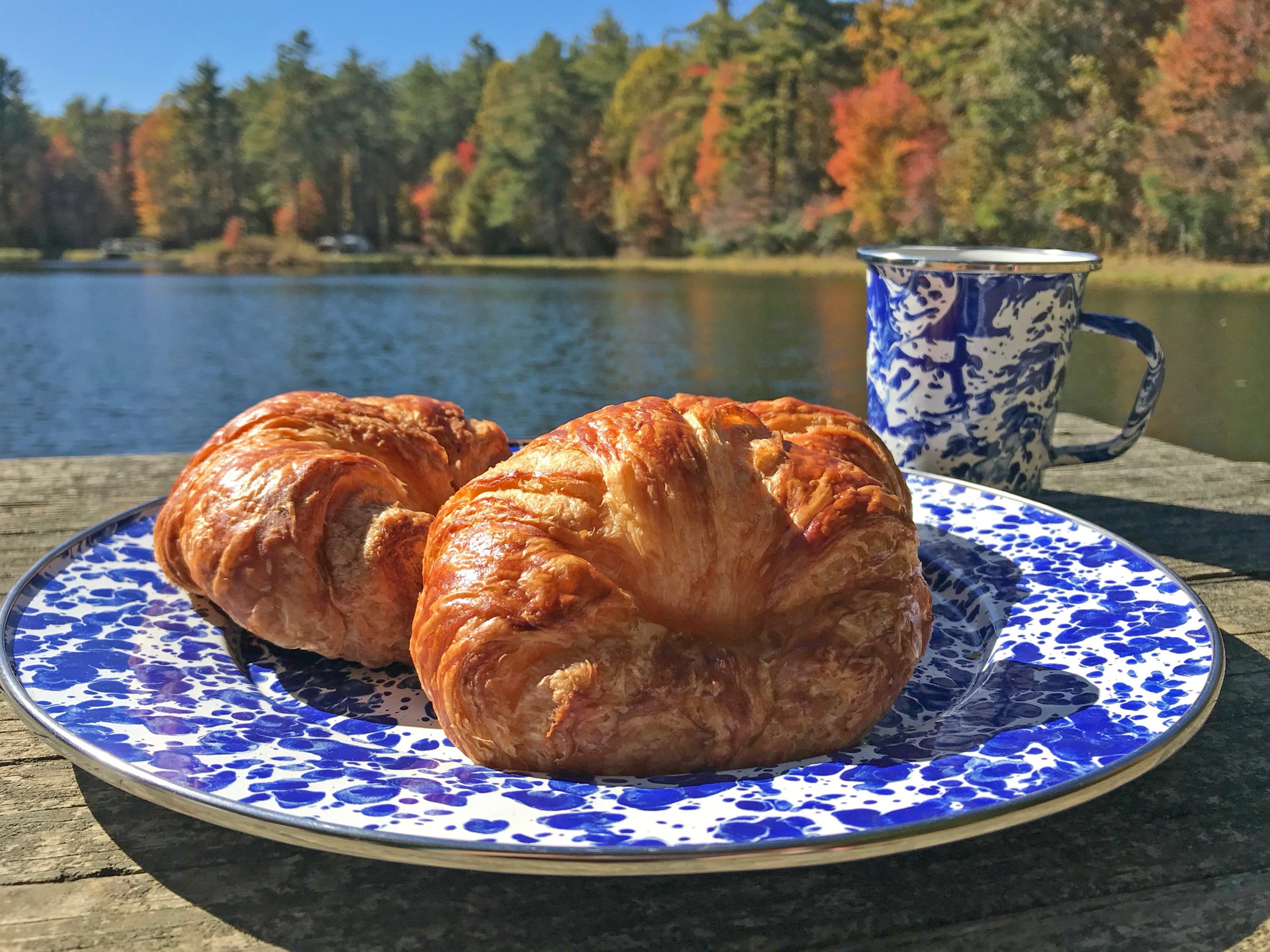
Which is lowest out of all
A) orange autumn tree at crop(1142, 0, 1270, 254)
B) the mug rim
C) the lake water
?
the lake water

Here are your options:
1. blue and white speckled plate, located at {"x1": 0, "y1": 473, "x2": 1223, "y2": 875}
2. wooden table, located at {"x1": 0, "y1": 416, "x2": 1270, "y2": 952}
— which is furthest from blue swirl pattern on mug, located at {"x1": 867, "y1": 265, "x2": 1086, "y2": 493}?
wooden table, located at {"x1": 0, "y1": 416, "x2": 1270, "y2": 952}

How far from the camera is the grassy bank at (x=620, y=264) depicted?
8766 millimetres

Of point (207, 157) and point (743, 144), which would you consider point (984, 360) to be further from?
point (207, 157)

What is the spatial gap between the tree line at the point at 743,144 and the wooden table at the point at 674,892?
184 cm

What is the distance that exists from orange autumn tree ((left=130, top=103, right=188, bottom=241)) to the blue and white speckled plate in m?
26.4

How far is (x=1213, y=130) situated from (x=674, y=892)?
11759 millimetres

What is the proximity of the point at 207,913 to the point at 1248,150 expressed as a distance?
11.3 meters

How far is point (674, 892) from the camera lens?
0.80 m

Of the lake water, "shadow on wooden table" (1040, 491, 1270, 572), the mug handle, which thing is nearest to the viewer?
"shadow on wooden table" (1040, 491, 1270, 572)

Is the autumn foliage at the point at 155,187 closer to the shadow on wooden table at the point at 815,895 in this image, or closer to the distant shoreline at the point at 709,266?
the distant shoreline at the point at 709,266

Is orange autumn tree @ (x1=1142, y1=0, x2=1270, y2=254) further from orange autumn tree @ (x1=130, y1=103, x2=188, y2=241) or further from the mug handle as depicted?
orange autumn tree @ (x1=130, y1=103, x2=188, y2=241)

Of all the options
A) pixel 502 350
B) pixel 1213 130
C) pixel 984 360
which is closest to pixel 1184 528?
pixel 984 360

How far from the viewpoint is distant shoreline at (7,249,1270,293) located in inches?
Result: 340

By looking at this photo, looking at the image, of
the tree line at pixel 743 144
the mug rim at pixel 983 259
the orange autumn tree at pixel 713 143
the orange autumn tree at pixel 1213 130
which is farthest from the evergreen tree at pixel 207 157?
the mug rim at pixel 983 259
